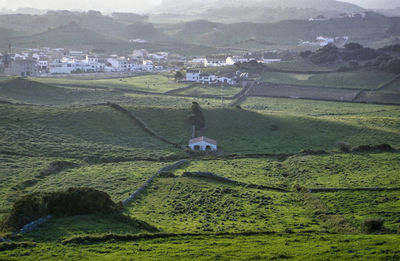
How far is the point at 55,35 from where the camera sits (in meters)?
198

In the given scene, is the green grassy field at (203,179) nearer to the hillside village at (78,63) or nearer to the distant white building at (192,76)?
the distant white building at (192,76)

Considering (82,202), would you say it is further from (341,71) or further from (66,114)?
(341,71)

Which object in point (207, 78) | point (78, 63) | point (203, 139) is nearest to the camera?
point (203, 139)

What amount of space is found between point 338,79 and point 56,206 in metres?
98.4

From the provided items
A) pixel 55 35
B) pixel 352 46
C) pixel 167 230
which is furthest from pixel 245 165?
pixel 55 35

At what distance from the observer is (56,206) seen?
30.0 meters

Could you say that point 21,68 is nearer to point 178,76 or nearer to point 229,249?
point 178,76

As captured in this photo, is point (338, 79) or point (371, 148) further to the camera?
point (338, 79)

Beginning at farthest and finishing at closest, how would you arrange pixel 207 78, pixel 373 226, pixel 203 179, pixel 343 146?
pixel 207 78 < pixel 343 146 < pixel 203 179 < pixel 373 226

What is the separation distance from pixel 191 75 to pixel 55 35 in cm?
10686

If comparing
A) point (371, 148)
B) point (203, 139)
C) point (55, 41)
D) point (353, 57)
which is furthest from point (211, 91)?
point (55, 41)

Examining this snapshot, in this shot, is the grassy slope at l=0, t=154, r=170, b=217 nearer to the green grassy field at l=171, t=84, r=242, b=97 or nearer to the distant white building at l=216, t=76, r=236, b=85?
the green grassy field at l=171, t=84, r=242, b=97

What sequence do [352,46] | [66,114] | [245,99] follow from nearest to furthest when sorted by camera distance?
[66,114], [245,99], [352,46]

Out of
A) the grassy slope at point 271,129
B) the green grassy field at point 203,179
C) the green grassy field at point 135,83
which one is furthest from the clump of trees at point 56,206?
the green grassy field at point 135,83
